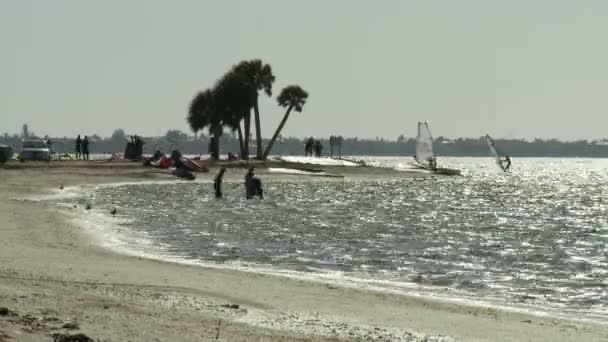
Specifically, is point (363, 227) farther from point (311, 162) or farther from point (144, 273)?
point (311, 162)

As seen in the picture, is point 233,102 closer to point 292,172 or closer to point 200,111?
point 200,111

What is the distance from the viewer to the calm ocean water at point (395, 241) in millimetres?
20516

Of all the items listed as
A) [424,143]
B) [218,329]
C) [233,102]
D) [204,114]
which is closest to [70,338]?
[218,329]

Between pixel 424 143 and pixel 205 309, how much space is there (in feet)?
365

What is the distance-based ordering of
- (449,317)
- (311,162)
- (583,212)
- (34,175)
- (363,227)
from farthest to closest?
(311,162)
(34,175)
(583,212)
(363,227)
(449,317)

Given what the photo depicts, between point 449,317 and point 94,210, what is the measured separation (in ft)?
82.8

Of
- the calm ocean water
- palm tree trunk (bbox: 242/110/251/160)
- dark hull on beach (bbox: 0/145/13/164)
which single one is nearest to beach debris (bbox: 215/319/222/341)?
the calm ocean water

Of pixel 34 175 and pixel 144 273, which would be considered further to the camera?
pixel 34 175

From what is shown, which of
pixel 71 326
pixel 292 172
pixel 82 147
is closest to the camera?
pixel 71 326

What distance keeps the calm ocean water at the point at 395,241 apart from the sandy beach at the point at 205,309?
203cm

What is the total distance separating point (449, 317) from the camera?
1537 cm

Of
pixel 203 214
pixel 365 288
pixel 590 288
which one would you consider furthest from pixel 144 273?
pixel 203 214

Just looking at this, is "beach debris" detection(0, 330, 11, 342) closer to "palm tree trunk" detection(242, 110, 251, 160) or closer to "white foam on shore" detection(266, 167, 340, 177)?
"white foam on shore" detection(266, 167, 340, 177)

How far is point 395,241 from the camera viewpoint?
31.7 meters
